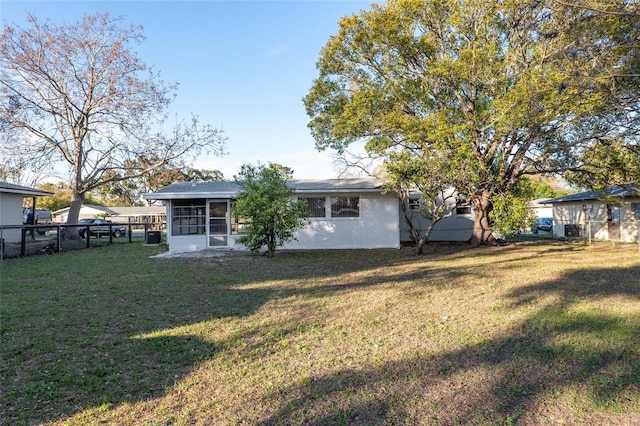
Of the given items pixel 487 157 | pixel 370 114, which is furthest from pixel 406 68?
pixel 487 157

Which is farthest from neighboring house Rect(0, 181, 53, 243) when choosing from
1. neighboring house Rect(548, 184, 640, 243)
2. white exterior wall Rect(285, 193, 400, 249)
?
neighboring house Rect(548, 184, 640, 243)

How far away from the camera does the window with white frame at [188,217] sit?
47.9 feet

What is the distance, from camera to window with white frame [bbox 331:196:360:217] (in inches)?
584

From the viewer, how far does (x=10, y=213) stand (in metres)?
16.7

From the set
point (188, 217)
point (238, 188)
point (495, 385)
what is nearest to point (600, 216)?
point (238, 188)

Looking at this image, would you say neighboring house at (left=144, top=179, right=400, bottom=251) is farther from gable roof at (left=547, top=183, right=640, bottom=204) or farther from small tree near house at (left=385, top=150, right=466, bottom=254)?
gable roof at (left=547, top=183, right=640, bottom=204)

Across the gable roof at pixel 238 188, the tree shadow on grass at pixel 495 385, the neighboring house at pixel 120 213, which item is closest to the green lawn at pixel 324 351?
the tree shadow on grass at pixel 495 385

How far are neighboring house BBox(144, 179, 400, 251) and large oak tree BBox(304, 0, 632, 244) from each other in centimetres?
232

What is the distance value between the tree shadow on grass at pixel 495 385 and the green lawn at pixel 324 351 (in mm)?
15

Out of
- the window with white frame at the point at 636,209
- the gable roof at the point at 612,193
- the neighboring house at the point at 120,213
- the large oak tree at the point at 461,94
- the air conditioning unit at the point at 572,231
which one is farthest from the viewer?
the neighboring house at the point at 120,213

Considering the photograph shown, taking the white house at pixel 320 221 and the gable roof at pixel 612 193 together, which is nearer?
the gable roof at pixel 612 193

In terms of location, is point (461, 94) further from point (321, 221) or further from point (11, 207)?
point (11, 207)

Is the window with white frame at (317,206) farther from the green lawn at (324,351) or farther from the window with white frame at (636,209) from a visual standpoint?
the window with white frame at (636,209)

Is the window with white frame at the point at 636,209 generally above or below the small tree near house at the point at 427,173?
below
